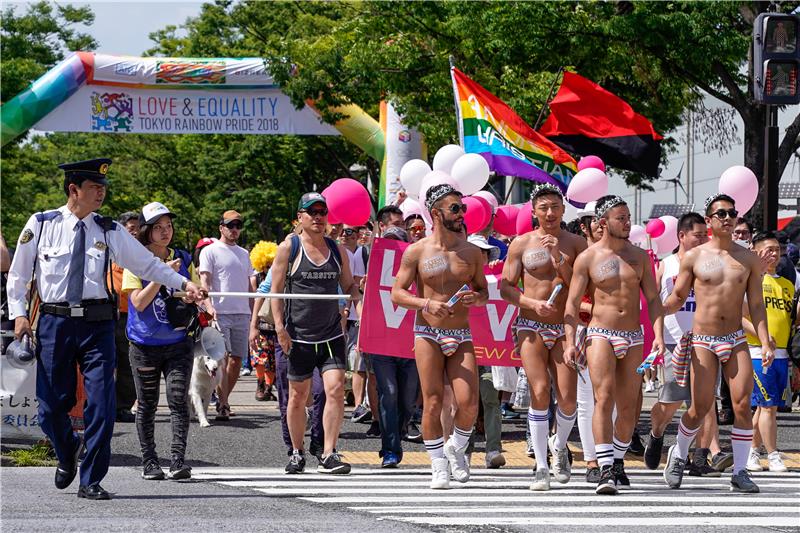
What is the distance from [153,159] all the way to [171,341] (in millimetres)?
33638

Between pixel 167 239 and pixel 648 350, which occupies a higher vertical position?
pixel 167 239

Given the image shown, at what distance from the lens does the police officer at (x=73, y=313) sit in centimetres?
859

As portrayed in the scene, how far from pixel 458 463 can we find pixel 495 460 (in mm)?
1356

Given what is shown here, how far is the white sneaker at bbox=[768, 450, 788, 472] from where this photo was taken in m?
10.9

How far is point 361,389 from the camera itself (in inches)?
550

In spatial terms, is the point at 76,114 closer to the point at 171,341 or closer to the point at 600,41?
the point at 600,41

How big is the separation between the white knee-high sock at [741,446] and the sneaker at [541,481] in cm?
134

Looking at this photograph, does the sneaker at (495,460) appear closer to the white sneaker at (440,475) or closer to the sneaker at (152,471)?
the white sneaker at (440,475)

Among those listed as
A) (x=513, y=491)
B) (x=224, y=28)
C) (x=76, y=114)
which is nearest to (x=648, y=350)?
(x=513, y=491)

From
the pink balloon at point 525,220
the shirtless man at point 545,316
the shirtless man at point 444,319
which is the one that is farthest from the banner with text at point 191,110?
the shirtless man at point 444,319

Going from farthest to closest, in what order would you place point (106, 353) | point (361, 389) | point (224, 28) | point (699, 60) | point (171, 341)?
point (224, 28), point (699, 60), point (361, 389), point (171, 341), point (106, 353)

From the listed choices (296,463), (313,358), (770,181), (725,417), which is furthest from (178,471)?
(725,417)

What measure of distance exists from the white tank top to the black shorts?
3.02 meters

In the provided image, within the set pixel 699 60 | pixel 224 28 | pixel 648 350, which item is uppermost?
pixel 224 28
